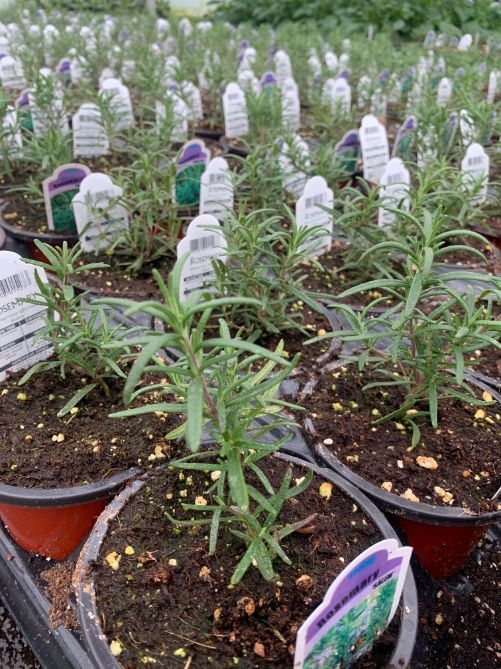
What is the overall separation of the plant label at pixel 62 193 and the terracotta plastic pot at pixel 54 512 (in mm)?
1497

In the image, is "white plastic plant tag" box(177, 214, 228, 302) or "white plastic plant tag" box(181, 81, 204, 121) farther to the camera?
"white plastic plant tag" box(181, 81, 204, 121)

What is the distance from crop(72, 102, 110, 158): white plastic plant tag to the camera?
335cm

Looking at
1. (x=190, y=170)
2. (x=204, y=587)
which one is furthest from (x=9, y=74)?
(x=204, y=587)

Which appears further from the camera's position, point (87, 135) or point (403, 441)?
point (87, 135)

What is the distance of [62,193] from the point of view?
2.67m

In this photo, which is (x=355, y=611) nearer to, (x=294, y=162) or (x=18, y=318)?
(x=18, y=318)

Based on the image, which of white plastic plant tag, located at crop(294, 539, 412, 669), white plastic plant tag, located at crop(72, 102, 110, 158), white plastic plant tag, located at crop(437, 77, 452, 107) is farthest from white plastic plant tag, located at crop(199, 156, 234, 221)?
white plastic plant tag, located at crop(437, 77, 452, 107)

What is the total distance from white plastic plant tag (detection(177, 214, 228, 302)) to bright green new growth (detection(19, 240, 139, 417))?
1.25 ft

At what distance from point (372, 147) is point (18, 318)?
2.25 meters

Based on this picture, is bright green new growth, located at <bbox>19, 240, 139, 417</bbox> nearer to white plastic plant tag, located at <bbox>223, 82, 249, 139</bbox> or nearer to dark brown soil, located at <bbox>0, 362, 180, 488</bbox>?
dark brown soil, located at <bbox>0, 362, 180, 488</bbox>

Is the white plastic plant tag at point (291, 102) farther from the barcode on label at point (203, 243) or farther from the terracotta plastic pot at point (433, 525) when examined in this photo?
the terracotta plastic pot at point (433, 525)

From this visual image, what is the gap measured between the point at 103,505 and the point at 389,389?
97cm

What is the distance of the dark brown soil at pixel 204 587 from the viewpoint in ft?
3.87

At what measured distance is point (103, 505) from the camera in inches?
62.7
